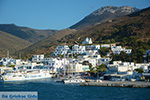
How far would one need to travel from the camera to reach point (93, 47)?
113 m

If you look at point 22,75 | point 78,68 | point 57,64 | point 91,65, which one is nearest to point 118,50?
point 91,65

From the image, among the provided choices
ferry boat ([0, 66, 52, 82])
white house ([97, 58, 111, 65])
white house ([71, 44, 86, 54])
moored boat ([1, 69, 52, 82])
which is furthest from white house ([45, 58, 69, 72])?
white house ([71, 44, 86, 54])

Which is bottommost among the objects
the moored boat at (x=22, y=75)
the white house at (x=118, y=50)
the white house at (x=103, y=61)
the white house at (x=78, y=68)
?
the moored boat at (x=22, y=75)

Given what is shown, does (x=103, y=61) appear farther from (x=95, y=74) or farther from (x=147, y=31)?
(x=147, y=31)

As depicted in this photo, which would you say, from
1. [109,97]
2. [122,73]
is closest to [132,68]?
[122,73]

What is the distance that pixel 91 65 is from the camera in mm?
91750

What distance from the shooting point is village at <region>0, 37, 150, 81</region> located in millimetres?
69731

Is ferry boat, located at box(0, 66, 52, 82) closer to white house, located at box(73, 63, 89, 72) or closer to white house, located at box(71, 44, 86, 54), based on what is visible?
white house, located at box(73, 63, 89, 72)

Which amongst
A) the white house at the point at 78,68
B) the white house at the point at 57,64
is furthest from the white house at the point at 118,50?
the white house at the point at 78,68

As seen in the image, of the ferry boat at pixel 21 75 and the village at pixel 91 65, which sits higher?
the village at pixel 91 65

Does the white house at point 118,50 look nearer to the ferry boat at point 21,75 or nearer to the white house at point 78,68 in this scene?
the white house at point 78,68

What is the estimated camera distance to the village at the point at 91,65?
69731mm

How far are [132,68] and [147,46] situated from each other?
30723 millimetres

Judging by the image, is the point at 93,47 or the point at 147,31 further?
the point at 147,31
